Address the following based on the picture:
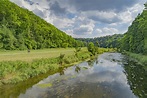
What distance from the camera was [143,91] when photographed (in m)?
22.4

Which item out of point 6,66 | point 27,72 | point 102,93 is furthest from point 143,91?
point 6,66

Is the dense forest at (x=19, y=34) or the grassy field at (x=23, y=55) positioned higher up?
the dense forest at (x=19, y=34)

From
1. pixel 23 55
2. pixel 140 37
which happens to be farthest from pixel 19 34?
pixel 140 37

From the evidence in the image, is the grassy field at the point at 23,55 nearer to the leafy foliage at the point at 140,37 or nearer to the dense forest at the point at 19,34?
the dense forest at the point at 19,34

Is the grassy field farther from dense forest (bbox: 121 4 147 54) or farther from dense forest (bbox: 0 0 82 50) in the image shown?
dense forest (bbox: 121 4 147 54)

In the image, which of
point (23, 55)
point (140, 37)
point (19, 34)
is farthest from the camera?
point (19, 34)

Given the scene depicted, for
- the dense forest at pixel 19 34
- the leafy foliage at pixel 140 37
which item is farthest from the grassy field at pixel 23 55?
the leafy foliage at pixel 140 37

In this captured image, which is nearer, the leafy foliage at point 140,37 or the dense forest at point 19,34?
the leafy foliage at point 140,37

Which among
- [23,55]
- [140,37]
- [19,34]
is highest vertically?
[19,34]

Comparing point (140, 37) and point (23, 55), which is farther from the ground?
point (140, 37)

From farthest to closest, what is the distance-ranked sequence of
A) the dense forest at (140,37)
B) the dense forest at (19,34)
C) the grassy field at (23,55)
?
the dense forest at (19,34), the dense forest at (140,37), the grassy field at (23,55)

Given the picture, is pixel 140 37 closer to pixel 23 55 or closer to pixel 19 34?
pixel 23 55

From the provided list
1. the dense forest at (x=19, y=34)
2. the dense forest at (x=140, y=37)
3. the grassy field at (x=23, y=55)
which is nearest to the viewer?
the grassy field at (x=23, y=55)

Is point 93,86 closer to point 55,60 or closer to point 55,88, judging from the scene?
point 55,88
